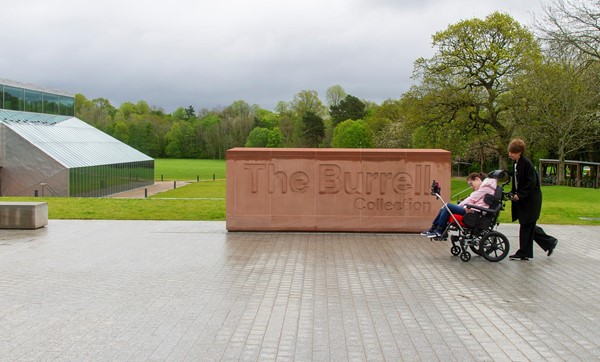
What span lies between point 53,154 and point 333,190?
36856 millimetres

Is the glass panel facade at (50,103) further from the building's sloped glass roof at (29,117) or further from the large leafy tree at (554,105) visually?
the large leafy tree at (554,105)

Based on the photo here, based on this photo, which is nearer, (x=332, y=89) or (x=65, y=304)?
(x=65, y=304)

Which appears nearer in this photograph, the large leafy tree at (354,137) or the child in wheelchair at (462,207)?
the child in wheelchair at (462,207)

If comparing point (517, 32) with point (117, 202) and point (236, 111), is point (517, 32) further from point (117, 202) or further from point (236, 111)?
point (236, 111)

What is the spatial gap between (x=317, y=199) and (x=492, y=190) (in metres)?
3.96

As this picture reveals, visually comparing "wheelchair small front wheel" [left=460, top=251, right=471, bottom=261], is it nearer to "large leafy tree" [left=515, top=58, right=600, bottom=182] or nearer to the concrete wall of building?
"large leafy tree" [left=515, top=58, right=600, bottom=182]

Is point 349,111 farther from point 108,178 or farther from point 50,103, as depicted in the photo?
point 108,178

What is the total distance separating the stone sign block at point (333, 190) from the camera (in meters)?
13.1

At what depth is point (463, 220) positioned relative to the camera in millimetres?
10141

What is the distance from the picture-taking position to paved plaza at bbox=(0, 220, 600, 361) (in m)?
5.70

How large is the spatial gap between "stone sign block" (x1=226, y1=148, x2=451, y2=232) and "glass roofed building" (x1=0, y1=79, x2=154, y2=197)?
28951 millimetres

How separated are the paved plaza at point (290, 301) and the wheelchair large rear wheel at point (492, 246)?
193 millimetres

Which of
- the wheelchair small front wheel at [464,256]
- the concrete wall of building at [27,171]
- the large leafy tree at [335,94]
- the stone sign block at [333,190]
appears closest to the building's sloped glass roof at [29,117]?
the concrete wall of building at [27,171]

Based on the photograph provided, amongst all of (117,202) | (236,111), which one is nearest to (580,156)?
(117,202)
